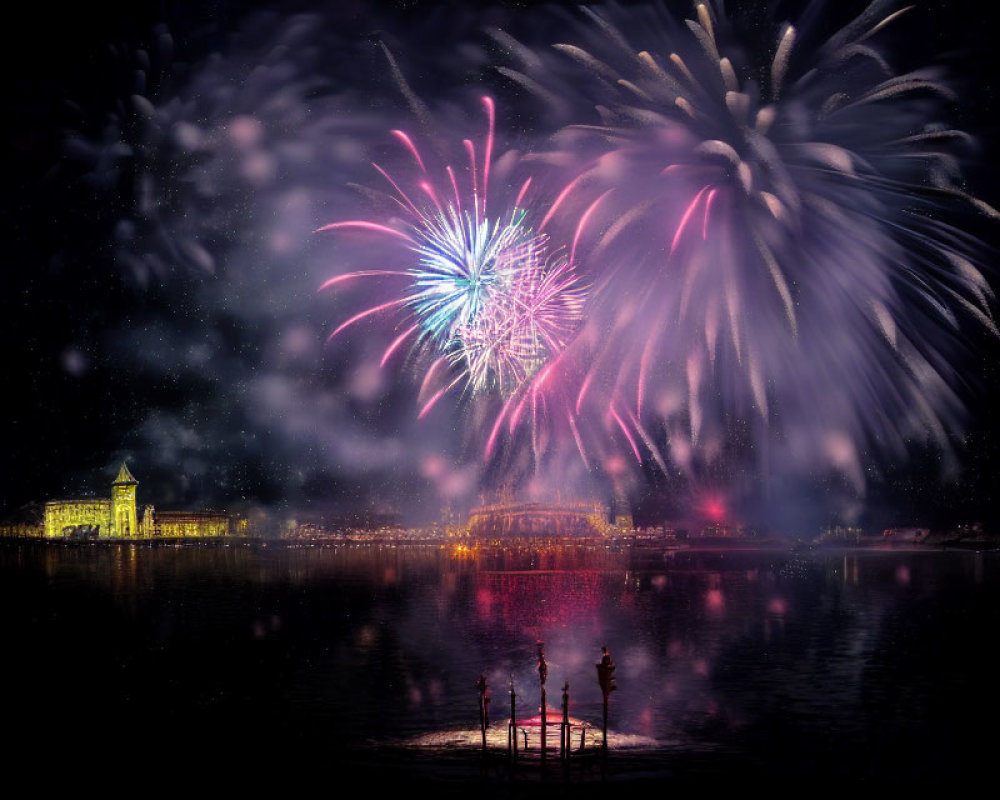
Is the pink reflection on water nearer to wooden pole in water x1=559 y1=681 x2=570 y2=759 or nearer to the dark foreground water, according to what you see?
the dark foreground water

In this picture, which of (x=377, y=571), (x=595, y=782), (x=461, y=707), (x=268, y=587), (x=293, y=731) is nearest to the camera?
(x=595, y=782)

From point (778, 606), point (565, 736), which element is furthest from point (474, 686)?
point (778, 606)

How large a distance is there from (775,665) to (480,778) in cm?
2932

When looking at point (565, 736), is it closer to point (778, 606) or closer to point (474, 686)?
point (474, 686)

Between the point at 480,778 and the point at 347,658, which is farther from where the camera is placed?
the point at 347,658

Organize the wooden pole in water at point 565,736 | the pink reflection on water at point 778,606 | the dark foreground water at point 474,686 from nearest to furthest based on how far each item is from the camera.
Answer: the wooden pole in water at point 565,736 < the dark foreground water at point 474,686 < the pink reflection on water at point 778,606

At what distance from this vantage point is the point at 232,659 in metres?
60.3

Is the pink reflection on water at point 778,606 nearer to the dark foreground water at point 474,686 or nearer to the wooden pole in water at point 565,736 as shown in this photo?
the dark foreground water at point 474,686

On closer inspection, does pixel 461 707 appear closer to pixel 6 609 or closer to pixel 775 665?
pixel 775 665

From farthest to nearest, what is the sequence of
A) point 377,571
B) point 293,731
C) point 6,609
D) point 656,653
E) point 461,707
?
point 377,571
point 6,609
point 656,653
point 461,707
point 293,731

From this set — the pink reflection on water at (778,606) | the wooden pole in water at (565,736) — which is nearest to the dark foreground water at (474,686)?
the pink reflection on water at (778,606)

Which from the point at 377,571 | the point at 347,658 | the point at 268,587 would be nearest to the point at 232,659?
the point at 347,658

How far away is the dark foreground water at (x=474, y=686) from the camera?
113 feet

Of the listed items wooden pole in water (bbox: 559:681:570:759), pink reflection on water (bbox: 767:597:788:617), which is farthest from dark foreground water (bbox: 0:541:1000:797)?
wooden pole in water (bbox: 559:681:570:759)
